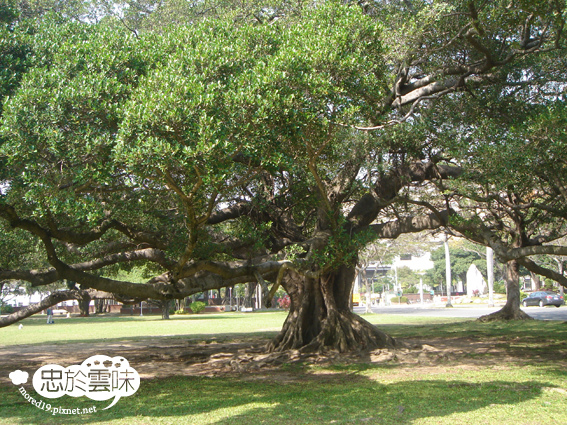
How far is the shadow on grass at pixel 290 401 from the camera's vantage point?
7.01 meters

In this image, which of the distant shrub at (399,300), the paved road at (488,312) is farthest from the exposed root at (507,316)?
the distant shrub at (399,300)

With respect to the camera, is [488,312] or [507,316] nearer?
[507,316]

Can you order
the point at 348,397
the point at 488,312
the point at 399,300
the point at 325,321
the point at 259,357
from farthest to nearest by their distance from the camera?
1. the point at 399,300
2. the point at 488,312
3. the point at 325,321
4. the point at 259,357
5. the point at 348,397

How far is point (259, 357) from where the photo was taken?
42.3 ft

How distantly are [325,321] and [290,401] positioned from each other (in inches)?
224

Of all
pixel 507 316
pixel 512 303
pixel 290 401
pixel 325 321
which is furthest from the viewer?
pixel 512 303

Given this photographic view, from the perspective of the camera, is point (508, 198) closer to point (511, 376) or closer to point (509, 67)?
point (509, 67)

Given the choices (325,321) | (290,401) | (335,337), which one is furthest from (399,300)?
(290,401)

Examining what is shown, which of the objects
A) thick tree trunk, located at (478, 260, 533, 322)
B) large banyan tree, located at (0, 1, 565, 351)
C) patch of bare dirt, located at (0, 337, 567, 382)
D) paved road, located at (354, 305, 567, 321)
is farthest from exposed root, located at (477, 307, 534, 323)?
large banyan tree, located at (0, 1, 565, 351)

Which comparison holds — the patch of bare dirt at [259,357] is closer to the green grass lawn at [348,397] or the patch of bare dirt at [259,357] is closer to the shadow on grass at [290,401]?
the green grass lawn at [348,397]

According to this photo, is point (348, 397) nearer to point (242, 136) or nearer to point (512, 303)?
point (242, 136)

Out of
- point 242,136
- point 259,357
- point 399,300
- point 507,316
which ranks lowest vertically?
point 399,300

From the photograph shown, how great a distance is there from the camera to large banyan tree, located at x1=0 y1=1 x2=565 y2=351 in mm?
7375

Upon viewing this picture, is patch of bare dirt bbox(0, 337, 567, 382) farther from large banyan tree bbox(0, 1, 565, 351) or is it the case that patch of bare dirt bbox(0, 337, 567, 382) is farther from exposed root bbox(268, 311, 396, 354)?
large banyan tree bbox(0, 1, 565, 351)
